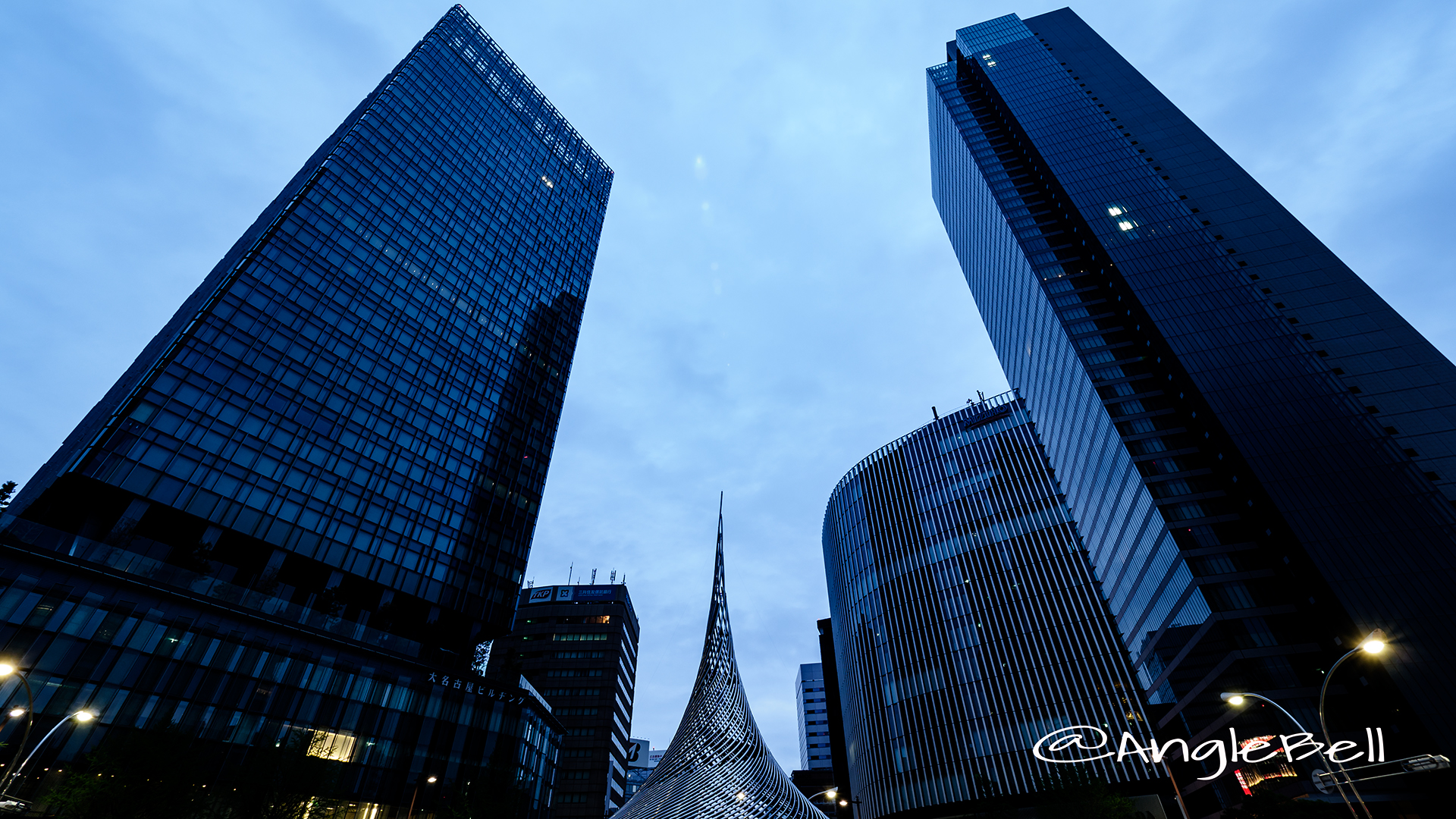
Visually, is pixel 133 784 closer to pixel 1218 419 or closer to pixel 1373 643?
pixel 1373 643

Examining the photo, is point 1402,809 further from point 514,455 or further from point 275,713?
point 514,455

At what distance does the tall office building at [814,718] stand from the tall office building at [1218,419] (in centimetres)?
11658

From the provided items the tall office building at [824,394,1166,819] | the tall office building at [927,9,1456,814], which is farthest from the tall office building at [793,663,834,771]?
the tall office building at [927,9,1456,814]

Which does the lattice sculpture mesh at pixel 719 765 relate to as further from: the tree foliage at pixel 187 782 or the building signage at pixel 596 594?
the building signage at pixel 596 594

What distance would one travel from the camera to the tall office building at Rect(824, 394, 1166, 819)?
62.0m

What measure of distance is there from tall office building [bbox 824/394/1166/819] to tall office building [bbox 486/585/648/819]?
37140 mm

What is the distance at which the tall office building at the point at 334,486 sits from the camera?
36844 millimetres

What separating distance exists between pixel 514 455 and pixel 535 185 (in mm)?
40069

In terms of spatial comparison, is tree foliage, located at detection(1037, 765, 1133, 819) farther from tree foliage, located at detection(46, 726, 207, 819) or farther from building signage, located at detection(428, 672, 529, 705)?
tree foliage, located at detection(46, 726, 207, 819)

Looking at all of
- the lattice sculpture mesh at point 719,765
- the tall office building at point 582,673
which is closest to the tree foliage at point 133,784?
the lattice sculpture mesh at point 719,765

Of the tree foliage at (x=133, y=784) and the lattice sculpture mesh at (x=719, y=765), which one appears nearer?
the tree foliage at (x=133, y=784)

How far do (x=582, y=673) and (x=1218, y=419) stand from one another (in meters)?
91.9

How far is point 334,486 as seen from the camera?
49.8m

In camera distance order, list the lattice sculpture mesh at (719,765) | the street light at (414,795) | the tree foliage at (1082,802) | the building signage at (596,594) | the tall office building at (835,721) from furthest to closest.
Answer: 1. the building signage at (596,594)
2. the tall office building at (835,721)
3. the lattice sculpture mesh at (719,765)
4. the street light at (414,795)
5. the tree foliage at (1082,802)
